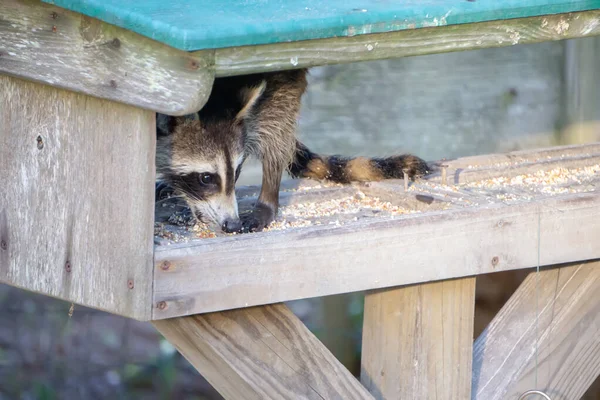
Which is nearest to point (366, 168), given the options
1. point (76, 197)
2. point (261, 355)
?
point (261, 355)

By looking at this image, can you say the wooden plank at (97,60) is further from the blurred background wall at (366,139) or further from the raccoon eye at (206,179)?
the blurred background wall at (366,139)

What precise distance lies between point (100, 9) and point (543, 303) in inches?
67.6

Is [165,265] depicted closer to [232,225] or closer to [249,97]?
[232,225]

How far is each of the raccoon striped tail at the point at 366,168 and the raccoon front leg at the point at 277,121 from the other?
0.12m

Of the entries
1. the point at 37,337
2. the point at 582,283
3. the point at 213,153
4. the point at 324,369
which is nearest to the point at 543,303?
the point at 582,283

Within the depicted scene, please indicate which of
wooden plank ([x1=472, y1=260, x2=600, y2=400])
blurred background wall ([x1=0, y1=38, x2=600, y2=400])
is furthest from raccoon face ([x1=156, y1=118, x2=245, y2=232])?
blurred background wall ([x1=0, y1=38, x2=600, y2=400])

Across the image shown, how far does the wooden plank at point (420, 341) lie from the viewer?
2.83 m

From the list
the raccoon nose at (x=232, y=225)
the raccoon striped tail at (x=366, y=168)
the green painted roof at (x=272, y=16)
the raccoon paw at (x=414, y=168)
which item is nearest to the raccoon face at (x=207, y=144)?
the raccoon nose at (x=232, y=225)

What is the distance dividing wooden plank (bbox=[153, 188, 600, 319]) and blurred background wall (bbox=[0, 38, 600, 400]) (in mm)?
2144

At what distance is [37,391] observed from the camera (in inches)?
199

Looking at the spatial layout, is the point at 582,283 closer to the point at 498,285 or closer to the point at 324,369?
the point at 324,369

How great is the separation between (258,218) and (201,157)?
1.25 feet

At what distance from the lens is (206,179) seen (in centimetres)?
317

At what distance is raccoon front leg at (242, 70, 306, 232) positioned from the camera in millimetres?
3307
